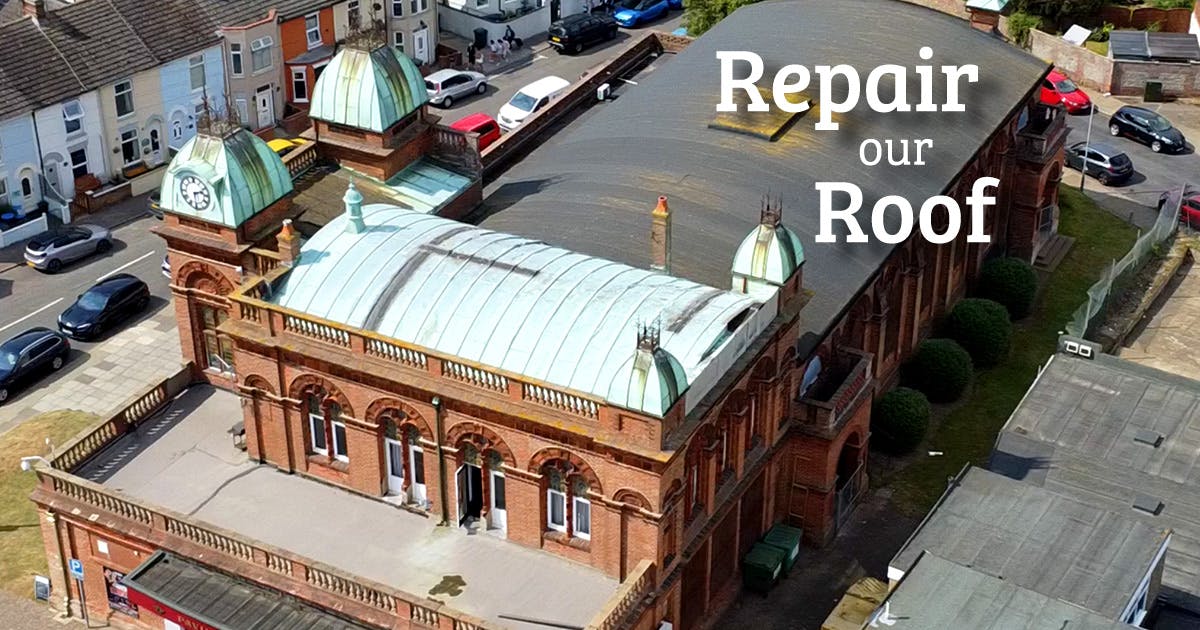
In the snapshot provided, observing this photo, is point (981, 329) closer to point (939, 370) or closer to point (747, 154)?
point (939, 370)

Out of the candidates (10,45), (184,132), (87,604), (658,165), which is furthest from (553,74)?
(87,604)

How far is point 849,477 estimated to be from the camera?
197 ft

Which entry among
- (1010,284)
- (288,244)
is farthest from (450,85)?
(288,244)

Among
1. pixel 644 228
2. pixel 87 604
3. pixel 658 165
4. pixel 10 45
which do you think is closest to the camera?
pixel 87 604

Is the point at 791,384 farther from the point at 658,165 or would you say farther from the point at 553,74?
the point at 553,74

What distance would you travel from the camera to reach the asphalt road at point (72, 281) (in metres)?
76.2

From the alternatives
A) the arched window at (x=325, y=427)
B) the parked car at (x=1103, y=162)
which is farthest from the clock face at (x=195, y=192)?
the parked car at (x=1103, y=162)

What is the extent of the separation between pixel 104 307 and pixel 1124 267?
1878 inches

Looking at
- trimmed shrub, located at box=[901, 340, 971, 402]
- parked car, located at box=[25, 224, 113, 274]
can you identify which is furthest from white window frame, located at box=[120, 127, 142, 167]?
trimmed shrub, located at box=[901, 340, 971, 402]

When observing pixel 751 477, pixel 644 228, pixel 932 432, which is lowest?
pixel 932 432

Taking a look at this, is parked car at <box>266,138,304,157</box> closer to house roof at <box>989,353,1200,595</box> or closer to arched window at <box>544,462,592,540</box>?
arched window at <box>544,462,592,540</box>

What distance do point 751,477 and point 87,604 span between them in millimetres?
22854

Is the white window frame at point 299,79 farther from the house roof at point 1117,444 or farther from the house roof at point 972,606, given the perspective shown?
the house roof at point 972,606

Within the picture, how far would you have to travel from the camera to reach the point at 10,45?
Answer: 274 feet
